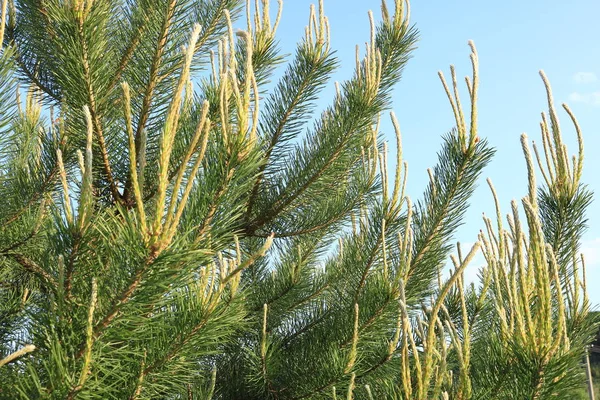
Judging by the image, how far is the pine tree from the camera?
4.35 feet

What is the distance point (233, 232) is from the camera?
1.72 m

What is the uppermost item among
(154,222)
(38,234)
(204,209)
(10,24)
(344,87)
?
(10,24)

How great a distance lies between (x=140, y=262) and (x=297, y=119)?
1.87 metres

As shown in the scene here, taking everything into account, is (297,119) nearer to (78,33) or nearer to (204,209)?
(78,33)

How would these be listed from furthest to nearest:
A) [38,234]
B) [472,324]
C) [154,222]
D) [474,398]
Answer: [472,324], [38,234], [474,398], [154,222]

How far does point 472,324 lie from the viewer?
340 cm

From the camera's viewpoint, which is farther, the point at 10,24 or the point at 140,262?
the point at 10,24

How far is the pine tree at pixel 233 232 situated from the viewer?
4.35 feet

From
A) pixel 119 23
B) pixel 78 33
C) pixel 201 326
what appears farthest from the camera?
pixel 119 23

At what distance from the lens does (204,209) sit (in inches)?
60.8

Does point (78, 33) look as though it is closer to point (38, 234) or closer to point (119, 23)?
point (119, 23)

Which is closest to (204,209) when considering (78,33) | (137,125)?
(78,33)

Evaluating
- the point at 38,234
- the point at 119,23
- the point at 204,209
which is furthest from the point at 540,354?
the point at 119,23

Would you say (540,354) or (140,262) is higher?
(140,262)
